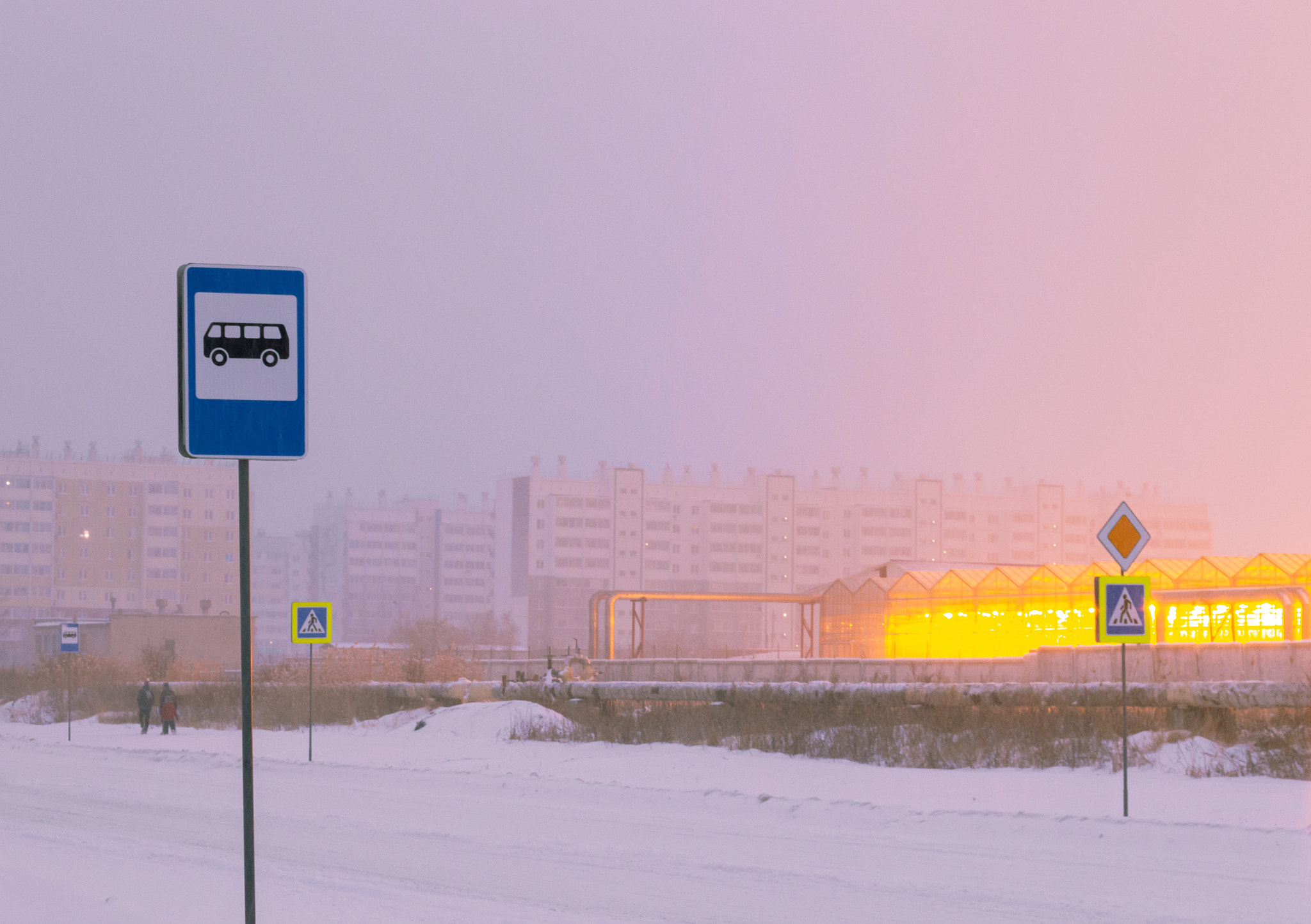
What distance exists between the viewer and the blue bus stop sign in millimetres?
5020

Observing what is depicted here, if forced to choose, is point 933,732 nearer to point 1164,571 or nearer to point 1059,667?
point 1059,667

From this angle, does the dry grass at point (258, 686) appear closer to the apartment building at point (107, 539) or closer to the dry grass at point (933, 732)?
the dry grass at point (933, 732)

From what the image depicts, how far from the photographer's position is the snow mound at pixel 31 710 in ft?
162

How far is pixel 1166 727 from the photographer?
932 inches

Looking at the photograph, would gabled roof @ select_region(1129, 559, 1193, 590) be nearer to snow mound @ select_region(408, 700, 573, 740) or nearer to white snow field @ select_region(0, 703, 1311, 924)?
snow mound @ select_region(408, 700, 573, 740)

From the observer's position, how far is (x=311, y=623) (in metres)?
26.9

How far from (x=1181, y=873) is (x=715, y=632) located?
145377 millimetres

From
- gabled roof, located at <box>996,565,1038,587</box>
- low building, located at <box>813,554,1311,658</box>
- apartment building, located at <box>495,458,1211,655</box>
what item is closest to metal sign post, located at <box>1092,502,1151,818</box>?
low building, located at <box>813,554,1311,658</box>

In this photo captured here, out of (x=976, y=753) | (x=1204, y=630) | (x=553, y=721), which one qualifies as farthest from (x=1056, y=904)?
(x=1204, y=630)

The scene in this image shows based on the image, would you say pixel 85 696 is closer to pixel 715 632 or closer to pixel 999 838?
pixel 999 838

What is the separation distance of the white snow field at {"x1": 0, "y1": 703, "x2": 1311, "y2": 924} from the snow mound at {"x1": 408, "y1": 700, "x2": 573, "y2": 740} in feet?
22.1

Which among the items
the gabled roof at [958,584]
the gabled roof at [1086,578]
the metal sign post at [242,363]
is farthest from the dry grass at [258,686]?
the metal sign post at [242,363]

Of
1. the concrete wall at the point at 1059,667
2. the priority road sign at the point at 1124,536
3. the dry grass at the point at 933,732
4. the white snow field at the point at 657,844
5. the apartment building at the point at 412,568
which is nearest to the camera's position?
the white snow field at the point at 657,844

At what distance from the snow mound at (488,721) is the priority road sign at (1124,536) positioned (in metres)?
17.5
